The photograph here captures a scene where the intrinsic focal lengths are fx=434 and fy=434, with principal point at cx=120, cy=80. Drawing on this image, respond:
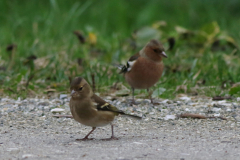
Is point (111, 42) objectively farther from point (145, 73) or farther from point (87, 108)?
point (87, 108)

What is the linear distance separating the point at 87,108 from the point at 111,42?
513cm

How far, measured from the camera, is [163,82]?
6891 millimetres

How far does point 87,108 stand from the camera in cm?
436

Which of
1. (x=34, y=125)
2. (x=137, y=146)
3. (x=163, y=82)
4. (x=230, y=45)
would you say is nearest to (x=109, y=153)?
(x=137, y=146)

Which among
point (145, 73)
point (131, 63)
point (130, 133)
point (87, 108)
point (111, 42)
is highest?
point (111, 42)

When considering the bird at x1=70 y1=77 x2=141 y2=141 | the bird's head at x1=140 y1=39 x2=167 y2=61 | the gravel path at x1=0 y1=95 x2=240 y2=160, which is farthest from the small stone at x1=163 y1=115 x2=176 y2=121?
the bird's head at x1=140 y1=39 x2=167 y2=61

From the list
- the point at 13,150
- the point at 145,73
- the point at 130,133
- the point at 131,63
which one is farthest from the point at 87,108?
the point at 131,63

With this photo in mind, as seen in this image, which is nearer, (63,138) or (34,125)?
(63,138)

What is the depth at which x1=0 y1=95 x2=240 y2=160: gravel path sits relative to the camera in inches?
148

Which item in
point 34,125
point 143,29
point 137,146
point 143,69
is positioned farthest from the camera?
point 143,29

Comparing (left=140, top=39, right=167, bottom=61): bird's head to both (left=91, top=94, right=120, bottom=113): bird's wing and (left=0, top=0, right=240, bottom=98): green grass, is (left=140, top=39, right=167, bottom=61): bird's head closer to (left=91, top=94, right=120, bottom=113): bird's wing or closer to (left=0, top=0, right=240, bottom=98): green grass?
(left=0, top=0, right=240, bottom=98): green grass

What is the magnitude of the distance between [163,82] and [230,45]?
2.49 meters

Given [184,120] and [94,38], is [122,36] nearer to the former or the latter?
[94,38]

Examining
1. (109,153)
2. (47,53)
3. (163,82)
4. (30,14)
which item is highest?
(30,14)
